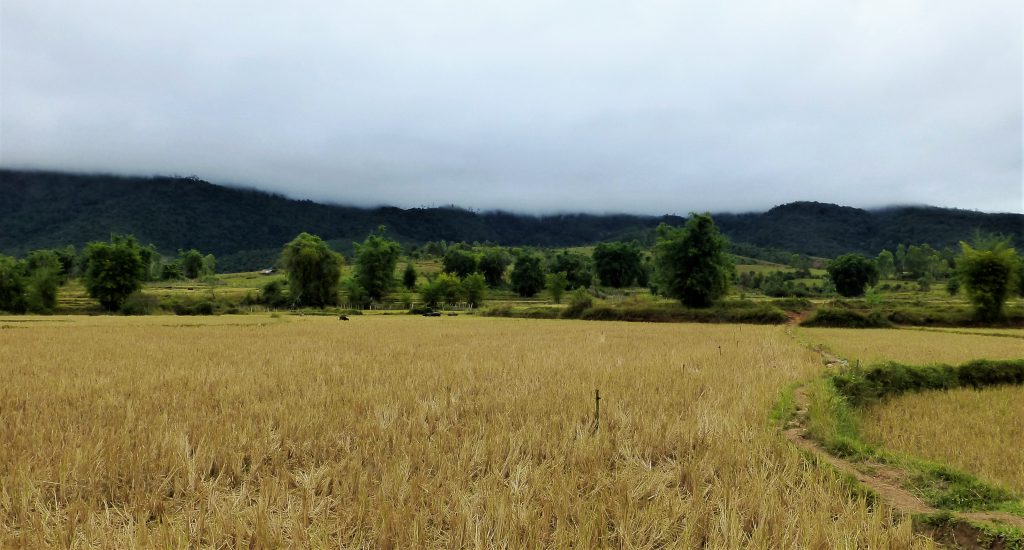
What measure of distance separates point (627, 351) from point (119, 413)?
15.1m

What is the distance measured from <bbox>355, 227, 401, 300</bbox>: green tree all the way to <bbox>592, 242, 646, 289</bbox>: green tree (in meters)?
52.3

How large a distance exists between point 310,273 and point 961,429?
78.0 m

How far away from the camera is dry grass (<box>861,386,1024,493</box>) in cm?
801

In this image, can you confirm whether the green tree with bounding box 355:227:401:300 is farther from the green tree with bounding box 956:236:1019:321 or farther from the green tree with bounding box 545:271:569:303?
the green tree with bounding box 956:236:1019:321

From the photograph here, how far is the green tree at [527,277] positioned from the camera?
104 metres

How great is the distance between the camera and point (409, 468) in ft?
16.2

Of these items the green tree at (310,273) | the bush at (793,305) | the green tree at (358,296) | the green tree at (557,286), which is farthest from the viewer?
the green tree at (557,286)

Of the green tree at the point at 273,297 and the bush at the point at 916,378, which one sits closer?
the bush at the point at 916,378

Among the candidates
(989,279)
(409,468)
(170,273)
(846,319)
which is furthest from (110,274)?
(989,279)

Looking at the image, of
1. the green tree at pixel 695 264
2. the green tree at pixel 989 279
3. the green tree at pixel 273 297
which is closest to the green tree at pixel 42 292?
the green tree at pixel 273 297

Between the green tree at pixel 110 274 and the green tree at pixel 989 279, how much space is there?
315ft

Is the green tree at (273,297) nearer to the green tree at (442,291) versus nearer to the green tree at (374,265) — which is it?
the green tree at (374,265)

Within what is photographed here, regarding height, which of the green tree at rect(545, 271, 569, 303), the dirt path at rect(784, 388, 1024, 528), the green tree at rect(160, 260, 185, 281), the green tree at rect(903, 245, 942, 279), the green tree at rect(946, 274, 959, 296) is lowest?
the green tree at rect(160, 260, 185, 281)

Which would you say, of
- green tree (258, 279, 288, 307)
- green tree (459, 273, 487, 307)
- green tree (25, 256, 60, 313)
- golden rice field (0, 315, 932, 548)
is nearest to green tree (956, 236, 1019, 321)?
golden rice field (0, 315, 932, 548)
